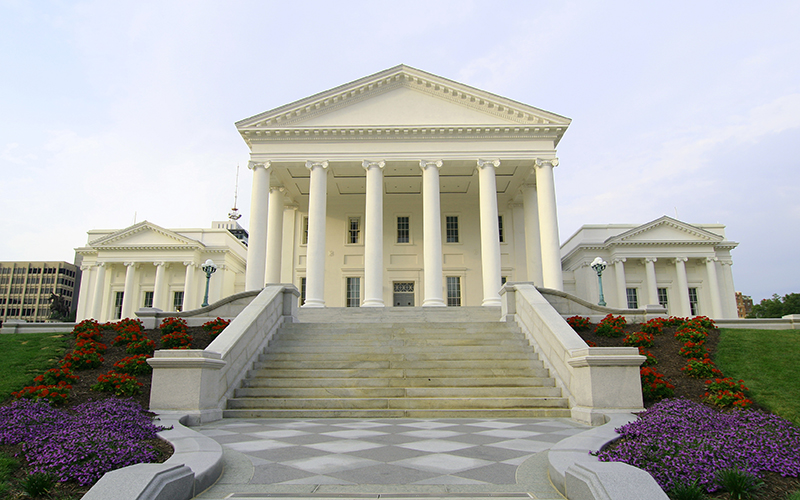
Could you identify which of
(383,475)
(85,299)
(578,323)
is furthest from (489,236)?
(85,299)

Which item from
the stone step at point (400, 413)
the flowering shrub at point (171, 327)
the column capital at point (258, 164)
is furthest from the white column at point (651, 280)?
the flowering shrub at point (171, 327)

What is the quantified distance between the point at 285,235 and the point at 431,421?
28161 mm

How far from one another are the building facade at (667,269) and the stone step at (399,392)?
3481cm

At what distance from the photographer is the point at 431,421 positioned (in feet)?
33.6

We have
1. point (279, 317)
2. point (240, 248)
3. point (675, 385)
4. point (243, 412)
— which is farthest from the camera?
point (240, 248)

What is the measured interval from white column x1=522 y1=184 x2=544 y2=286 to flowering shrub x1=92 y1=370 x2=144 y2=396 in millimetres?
25312

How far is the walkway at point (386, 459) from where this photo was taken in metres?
5.18

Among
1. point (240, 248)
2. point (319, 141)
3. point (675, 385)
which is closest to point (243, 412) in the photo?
point (675, 385)

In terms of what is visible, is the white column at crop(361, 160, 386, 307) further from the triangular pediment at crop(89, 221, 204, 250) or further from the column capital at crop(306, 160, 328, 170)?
the triangular pediment at crop(89, 221, 204, 250)

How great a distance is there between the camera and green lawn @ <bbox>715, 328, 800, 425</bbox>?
10.6m

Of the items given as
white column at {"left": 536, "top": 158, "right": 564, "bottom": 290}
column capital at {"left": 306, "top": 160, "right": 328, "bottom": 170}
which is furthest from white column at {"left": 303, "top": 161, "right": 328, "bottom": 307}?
white column at {"left": 536, "top": 158, "right": 564, "bottom": 290}

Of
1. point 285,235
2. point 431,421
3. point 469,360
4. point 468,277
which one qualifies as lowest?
point 431,421

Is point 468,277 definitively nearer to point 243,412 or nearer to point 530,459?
point 243,412

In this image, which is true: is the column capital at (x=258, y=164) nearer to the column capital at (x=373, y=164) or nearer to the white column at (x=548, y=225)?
the column capital at (x=373, y=164)
